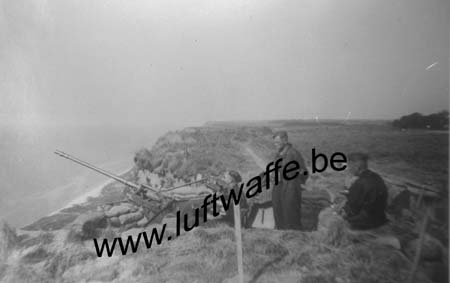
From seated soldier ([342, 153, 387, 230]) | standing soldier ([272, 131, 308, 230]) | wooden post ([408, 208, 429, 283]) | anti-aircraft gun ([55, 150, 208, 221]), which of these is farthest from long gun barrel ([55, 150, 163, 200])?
wooden post ([408, 208, 429, 283])

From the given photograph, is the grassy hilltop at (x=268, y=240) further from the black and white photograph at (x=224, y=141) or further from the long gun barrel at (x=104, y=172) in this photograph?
the long gun barrel at (x=104, y=172)

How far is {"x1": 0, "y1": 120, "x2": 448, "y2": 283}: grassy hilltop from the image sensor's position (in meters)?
2.78

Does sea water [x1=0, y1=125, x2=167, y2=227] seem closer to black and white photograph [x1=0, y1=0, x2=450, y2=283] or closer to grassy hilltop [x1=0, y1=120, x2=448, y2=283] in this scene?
black and white photograph [x1=0, y1=0, x2=450, y2=283]

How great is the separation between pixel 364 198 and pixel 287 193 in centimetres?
85

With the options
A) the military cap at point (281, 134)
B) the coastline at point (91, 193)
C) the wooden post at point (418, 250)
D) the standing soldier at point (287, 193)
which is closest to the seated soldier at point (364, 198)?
the wooden post at point (418, 250)

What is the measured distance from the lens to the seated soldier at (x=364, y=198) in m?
2.85

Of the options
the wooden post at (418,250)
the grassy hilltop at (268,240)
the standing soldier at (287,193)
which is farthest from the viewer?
the standing soldier at (287,193)

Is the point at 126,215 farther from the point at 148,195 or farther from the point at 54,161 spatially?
the point at 54,161

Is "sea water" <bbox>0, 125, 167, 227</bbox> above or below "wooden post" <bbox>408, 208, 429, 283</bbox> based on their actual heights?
above

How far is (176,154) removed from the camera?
3012mm

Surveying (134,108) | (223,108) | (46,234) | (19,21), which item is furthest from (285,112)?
(19,21)

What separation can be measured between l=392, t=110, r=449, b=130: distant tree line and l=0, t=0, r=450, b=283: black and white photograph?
2cm

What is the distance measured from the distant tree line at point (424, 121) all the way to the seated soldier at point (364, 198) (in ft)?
1.83

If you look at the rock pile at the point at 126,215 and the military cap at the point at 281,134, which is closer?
the military cap at the point at 281,134
